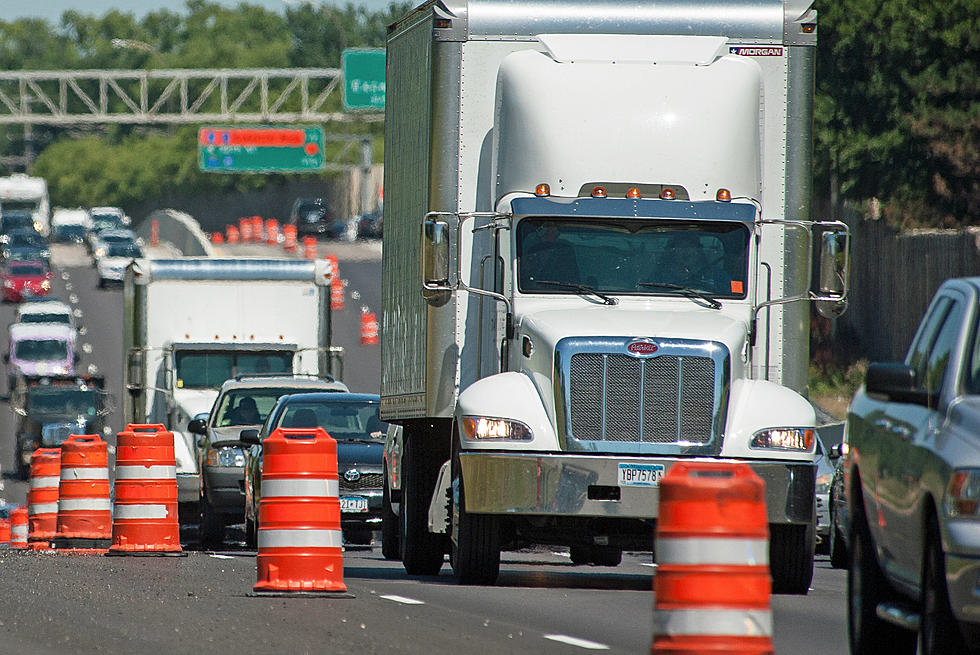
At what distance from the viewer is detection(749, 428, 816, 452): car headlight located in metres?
14.9

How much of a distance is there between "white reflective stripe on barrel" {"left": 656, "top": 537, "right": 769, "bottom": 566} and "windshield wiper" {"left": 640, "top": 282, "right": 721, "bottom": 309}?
7.80 meters

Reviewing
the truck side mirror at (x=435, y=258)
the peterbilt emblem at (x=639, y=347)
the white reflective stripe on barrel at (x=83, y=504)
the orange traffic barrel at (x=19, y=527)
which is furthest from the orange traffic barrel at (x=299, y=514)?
the orange traffic barrel at (x=19, y=527)

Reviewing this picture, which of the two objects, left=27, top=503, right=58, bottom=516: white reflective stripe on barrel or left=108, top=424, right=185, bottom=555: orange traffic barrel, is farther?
left=27, top=503, right=58, bottom=516: white reflective stripe on barrel

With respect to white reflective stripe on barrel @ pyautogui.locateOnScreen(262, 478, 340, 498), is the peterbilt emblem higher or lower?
higher

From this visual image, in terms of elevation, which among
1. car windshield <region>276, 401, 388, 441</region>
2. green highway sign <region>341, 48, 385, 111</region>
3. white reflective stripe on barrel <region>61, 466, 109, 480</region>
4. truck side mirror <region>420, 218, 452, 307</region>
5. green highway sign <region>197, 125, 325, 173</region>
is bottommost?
white reflective stripe on barrel <region>61, 466, 109, 480</region>

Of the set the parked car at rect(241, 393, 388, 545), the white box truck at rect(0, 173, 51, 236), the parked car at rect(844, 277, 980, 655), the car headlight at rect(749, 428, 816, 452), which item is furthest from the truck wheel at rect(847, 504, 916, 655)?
the white box truck at rect(0, 173, 51, 236)

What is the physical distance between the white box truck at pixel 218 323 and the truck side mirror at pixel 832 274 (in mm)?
14253

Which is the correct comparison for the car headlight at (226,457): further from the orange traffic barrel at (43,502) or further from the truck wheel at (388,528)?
the truck wheel at (388,528)

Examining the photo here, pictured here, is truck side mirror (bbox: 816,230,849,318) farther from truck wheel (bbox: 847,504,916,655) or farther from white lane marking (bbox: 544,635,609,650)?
truck wheel (bbox: 847,504,916,655)

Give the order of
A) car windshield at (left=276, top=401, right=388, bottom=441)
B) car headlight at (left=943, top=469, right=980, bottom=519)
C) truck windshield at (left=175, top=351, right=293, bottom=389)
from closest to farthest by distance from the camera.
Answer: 1. car headlight at (left=943, top=469, right=980, bottom=519)
2. car windshield at (left=276, top=401, right=388, bottom=441)
3. truck windshield at (left=175, top=351, right=293, bottom=389)

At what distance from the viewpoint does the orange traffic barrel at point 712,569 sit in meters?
7.84

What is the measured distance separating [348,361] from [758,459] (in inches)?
1895

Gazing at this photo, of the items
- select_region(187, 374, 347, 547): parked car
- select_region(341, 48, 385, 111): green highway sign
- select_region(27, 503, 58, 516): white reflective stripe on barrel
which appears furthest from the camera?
select_region(341, 48, 385, 111): green highway sign

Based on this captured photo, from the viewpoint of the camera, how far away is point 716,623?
25.7 ft
